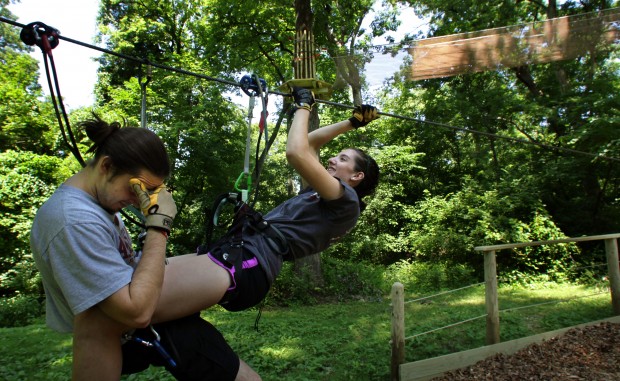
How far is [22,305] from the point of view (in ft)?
23.9

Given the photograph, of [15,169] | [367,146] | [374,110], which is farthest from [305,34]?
[367,146]

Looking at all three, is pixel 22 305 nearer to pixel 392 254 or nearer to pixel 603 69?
pixel 392 254

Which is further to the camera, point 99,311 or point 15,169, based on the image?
point 15,169

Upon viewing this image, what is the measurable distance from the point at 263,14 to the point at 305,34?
7308mm

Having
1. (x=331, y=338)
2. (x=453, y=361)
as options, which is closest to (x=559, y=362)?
(x=453, y=361)

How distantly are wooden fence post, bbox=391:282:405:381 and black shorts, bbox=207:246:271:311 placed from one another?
2327mm

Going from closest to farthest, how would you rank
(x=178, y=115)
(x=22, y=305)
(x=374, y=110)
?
(x=374, y=110)
(x=22, y=305)
(x=178, y=115)

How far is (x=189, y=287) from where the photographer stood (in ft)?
4.68

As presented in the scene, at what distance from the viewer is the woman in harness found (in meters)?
1.45

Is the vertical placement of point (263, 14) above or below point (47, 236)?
above

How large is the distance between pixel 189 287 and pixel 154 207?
12.1 inches

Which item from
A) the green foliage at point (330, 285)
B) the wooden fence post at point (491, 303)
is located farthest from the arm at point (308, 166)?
the green foliage at point (330, 285)

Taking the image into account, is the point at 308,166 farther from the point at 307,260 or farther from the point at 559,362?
the point at 307,260

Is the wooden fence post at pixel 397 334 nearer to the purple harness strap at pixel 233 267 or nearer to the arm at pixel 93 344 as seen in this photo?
the purple harness strap at pixel 233 267
